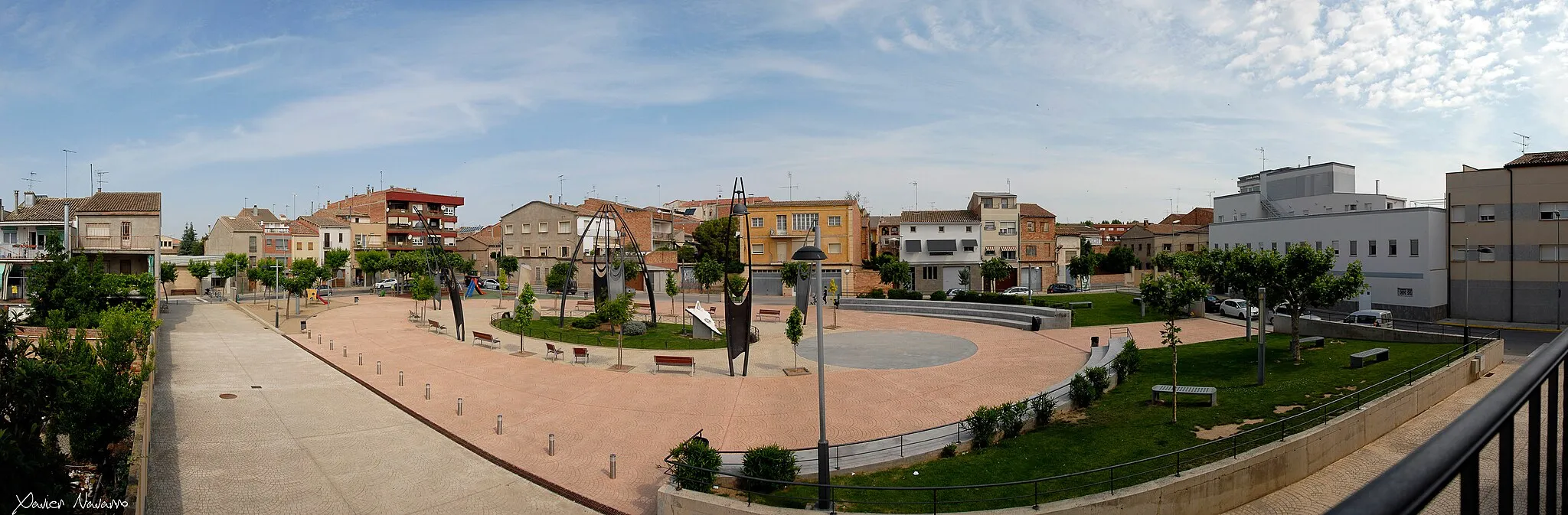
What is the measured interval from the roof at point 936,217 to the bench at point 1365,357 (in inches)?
1551

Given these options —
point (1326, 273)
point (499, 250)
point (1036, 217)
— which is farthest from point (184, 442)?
point (499, 250)

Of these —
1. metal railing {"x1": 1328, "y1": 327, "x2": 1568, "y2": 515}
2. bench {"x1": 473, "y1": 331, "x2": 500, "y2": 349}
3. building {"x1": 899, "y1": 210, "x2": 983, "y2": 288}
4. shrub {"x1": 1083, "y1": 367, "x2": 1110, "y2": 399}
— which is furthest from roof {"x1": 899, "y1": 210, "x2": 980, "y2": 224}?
metal railing {"x1": 1328, "y1": 327, "x2": 1568, "y2": 515}

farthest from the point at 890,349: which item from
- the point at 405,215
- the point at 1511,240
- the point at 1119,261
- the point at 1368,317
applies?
the point at 405,215

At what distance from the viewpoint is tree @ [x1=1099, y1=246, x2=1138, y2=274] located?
6956 cm

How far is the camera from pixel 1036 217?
6094 centimetres

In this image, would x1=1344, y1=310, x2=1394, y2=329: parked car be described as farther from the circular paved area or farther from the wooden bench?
the wooden bench

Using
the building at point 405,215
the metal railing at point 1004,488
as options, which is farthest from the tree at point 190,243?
the metal railing at point 1004,488

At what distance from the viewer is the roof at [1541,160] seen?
112ft

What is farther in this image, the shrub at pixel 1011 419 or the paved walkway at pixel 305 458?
the shrub at pixel 1011 419

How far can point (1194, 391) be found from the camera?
1755 cm

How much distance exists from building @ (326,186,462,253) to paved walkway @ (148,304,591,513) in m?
59.1

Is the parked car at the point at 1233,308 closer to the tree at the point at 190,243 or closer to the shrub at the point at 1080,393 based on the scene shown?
the shrub at the point at 1080,393

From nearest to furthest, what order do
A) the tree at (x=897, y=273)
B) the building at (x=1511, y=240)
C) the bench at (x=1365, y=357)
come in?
the bench at (x=1365, y=357)
the building at (x=1511, y=240)
the tree at (x=897, y=273)

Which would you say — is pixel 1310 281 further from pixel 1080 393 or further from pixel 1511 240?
pixel 1511 240
